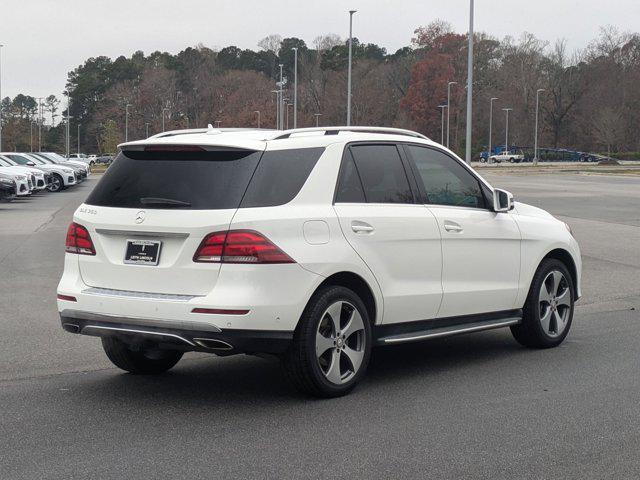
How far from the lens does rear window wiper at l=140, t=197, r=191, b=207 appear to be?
617 centimetres

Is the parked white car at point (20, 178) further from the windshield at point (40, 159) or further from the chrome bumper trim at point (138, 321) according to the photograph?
the chrome bumper trim at point (138, 321)

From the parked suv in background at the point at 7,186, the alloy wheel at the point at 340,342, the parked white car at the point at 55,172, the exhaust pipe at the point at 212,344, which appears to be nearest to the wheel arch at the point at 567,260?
the alloy wheel at the point at 340,342

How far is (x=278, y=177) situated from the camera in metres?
6.28

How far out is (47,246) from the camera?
17.3m

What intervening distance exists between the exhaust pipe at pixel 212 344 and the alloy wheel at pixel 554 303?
3142 mm

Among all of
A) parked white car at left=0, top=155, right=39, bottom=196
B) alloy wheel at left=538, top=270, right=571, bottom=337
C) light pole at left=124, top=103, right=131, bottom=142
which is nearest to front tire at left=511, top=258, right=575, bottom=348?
alloy wheel at left=538, top=270, right=571, bottom=337

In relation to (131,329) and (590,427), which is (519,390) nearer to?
(590,427)

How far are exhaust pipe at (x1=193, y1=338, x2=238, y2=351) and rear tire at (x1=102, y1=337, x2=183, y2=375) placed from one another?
1208 millimetres

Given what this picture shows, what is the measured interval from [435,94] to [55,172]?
7945 cm

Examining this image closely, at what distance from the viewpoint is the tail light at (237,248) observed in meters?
5.96

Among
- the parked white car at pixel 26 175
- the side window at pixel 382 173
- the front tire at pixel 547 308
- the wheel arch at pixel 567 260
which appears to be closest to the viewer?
the side window at pixel 382 173

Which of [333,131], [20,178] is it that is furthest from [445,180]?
[20,178]

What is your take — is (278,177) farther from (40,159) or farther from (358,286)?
(40,159)

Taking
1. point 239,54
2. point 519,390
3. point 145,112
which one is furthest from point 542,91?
point 519,390
